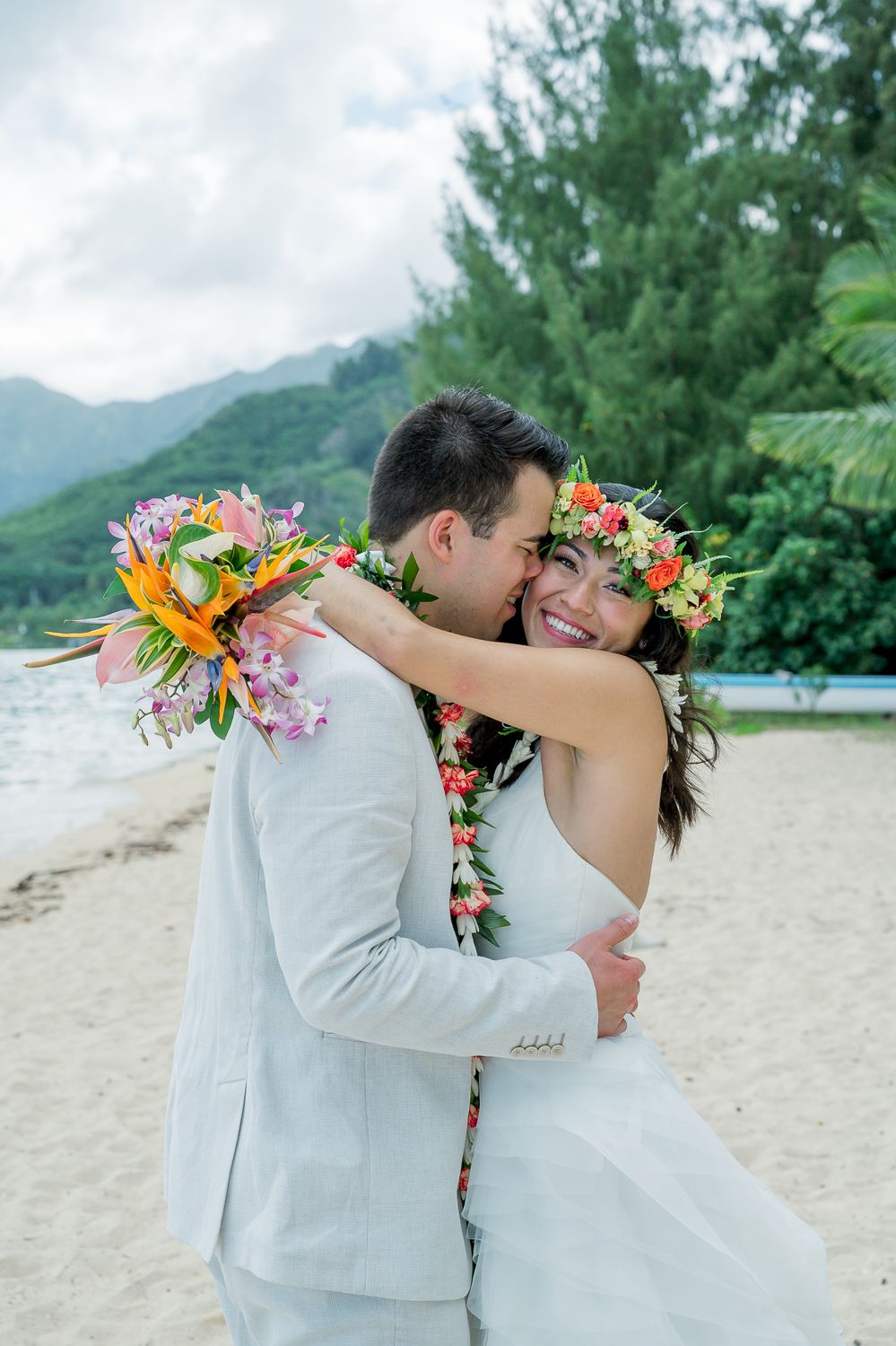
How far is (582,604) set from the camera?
2904 mm

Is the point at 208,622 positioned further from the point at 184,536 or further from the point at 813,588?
the point at 813,588

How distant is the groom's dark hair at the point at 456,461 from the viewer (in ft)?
8.02

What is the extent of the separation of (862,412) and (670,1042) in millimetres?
11961

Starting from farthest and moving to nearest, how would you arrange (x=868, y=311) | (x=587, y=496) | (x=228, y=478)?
1. (x=228, y=478)
2. (x=868, y=311)
3. (x=587, y=496)

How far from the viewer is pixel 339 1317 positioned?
2014 mm

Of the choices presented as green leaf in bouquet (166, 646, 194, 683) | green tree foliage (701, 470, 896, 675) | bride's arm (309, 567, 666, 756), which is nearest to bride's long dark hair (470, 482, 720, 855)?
bride's arm (309, 567, 666, 756)

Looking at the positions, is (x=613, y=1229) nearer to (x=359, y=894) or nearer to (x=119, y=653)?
(x=359, y=894)

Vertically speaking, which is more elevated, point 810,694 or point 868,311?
point 868,311

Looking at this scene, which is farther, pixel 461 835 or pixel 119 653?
pixel 461 835

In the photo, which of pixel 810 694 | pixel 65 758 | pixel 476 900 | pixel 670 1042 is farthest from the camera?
pixel 65 758

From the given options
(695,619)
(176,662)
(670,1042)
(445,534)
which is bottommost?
(670,1042)

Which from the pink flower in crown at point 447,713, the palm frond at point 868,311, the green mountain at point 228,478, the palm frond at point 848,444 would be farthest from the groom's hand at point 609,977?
the green mountain at point 228,478

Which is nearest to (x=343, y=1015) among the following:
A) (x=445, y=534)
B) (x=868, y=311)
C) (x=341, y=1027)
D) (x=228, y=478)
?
(x=341, y=1027)

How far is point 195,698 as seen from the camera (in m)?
2.01
